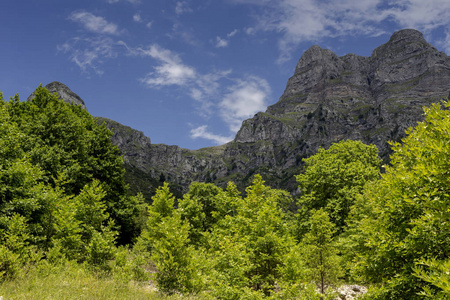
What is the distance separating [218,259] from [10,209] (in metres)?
12.7

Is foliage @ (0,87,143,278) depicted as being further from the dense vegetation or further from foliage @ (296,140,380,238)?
foliage @ (296,140,380,238)

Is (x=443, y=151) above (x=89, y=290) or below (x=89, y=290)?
above

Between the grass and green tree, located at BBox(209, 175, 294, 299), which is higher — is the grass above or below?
below

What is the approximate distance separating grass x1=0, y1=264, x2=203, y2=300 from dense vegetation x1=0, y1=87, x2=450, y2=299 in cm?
7

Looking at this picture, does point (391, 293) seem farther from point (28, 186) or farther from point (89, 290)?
point (28, 186)

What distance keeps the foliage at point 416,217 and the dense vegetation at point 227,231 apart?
5 centimetres

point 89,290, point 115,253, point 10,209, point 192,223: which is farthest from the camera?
point 192,223

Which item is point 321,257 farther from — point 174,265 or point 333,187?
point 333,187

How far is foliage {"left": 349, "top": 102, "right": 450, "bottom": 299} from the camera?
757 cm

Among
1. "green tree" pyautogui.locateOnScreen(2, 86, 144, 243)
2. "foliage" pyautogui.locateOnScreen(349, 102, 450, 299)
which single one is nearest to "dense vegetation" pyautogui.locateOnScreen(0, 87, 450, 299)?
"foliage" pyautogui.locateOnScreen(349, 102, 450, 299)

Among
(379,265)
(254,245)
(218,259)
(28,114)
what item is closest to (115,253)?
(218,259)

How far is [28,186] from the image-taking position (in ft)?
55.3

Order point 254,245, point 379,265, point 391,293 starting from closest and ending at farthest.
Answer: point 391,293, point 379,265, point 254,245

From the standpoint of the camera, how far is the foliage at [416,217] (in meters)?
7.57
